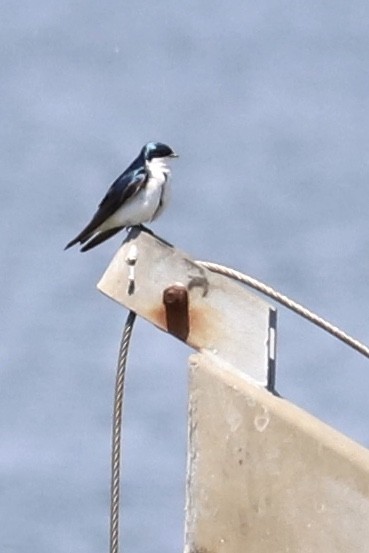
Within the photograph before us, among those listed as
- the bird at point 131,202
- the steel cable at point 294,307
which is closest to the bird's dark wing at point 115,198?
the bird at point 131,202

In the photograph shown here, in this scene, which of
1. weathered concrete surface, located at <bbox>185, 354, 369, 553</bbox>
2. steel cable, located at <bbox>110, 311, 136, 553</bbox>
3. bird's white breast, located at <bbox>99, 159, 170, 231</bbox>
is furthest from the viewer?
bird's white breast, located at <bbox>99, 159, 170, 231</bbox>

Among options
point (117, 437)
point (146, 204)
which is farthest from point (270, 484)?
point (146, 204)

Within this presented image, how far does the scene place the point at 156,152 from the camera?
11102 millimetres

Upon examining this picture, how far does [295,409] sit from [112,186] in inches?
191

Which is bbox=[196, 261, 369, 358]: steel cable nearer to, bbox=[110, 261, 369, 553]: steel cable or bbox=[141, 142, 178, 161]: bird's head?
bbox=[110, 261, 369, 553]: steel cable

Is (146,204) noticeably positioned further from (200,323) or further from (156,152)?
(200,323)

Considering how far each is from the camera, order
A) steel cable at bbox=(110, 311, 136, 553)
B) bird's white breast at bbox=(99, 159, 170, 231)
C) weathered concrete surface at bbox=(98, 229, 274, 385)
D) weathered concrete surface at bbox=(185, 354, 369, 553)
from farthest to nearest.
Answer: bird's white breast at bbox=(99, 159, 170, 231) → weathered concrete surface at bbox=(98, 229, 274, 385) → steel cable at bbox=(110, 311, 136, 553) → weathered concrete surface at bbox=(185, 354, 369, 553)

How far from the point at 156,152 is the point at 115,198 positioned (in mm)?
610

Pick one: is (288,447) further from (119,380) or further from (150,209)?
(150,209)

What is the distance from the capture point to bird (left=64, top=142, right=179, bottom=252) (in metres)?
10.4

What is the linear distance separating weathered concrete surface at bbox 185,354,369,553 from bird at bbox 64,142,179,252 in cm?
411

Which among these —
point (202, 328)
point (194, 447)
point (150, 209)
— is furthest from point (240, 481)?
point (150, 209)

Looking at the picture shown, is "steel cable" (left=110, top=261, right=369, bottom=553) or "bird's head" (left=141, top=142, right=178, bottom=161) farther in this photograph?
"bird's head" (left=141, top=142, right=178, bottom=161)

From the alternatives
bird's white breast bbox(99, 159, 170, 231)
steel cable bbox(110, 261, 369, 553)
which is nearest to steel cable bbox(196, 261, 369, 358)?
steel cable bbox(110, 261, 369, 553)
